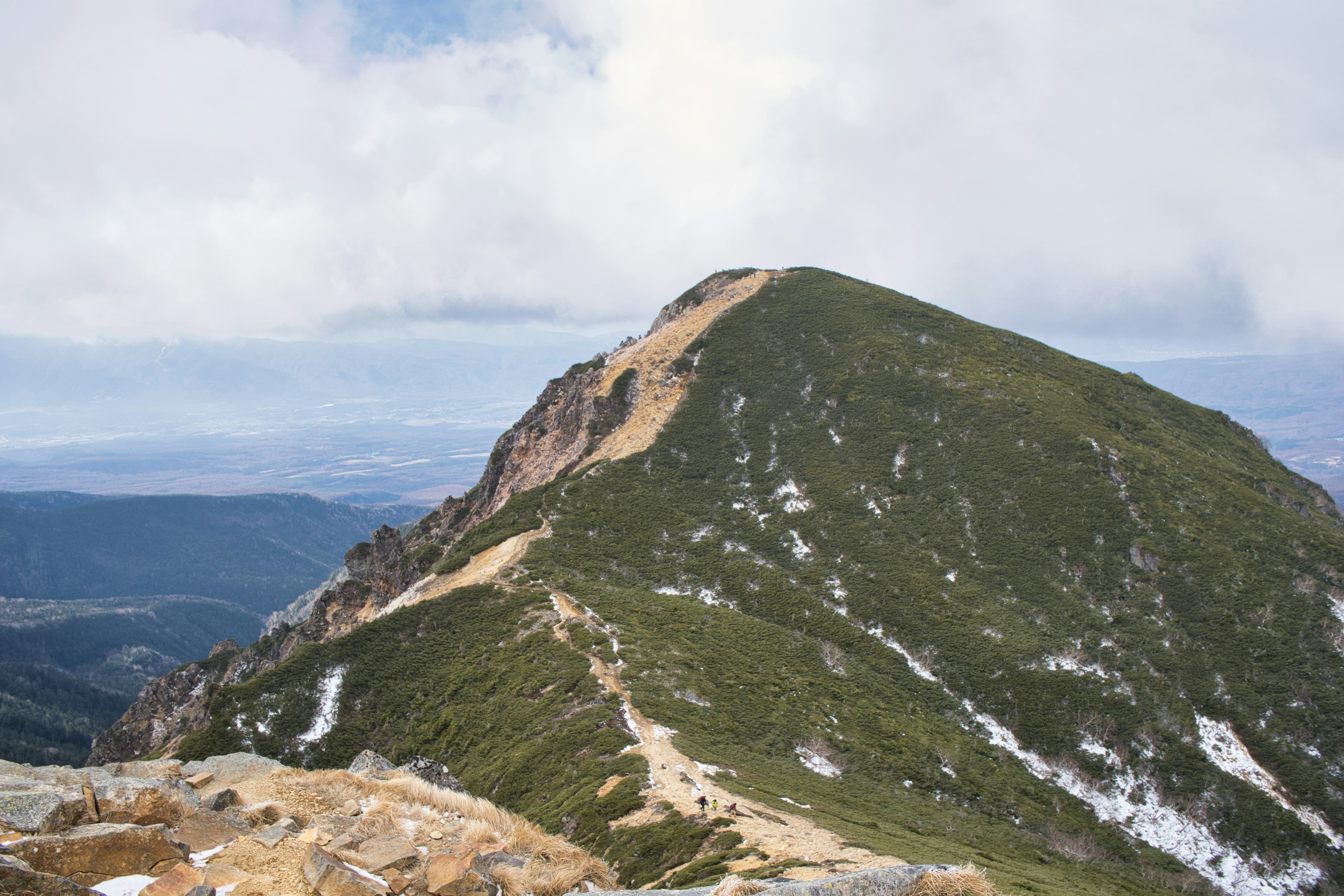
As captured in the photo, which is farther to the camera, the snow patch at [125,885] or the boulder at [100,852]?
the boulder at [100,852]

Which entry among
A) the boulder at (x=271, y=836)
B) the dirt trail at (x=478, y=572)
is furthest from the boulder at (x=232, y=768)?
the dirt trail at (x=478, y=572)

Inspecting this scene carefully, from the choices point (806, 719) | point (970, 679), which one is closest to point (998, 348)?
point (970, 679)

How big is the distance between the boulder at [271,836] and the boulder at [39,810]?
13.5 feet

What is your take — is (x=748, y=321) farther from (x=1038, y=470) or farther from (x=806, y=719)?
(x=806, y=719)

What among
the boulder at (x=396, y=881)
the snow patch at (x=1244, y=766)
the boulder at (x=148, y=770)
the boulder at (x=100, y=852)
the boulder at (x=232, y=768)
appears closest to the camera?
the boulder at (x=100, y=852)

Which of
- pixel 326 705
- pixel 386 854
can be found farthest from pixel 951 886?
pixel 326 705

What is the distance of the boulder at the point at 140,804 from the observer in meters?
17.7

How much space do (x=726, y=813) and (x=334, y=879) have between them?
16.4 meters

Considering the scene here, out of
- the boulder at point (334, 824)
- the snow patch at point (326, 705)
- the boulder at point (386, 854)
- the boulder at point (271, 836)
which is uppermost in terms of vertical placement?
the boulder at point (271, 836)

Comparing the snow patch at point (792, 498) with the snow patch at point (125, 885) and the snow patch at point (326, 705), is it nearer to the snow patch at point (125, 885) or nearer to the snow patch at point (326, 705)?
the snow patch at point (326, 705)

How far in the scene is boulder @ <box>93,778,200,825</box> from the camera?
1772 centimetres

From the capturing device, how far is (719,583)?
64.7 metres

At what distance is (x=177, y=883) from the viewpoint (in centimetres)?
1464

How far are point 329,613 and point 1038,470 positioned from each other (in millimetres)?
86054
